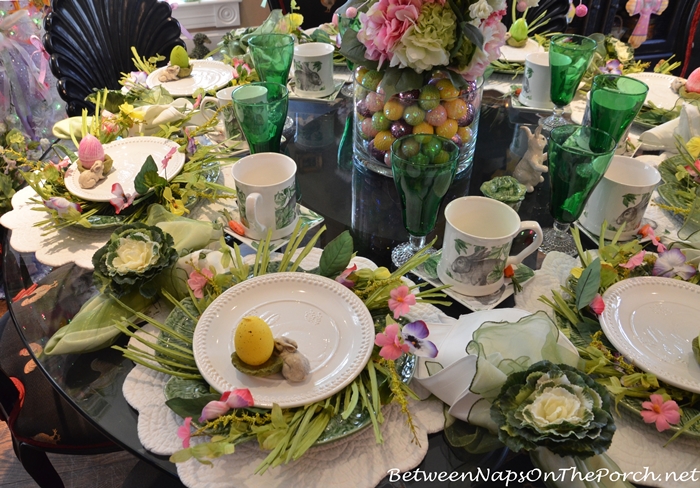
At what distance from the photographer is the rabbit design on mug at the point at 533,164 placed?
1033 mm

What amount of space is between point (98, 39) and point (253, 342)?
145cm

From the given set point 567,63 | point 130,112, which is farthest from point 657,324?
point 130,112

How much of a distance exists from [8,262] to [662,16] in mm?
3305

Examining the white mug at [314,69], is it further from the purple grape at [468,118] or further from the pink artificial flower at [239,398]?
the pink artificial flower at [239,398]

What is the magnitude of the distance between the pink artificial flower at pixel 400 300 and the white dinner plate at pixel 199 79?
88cm

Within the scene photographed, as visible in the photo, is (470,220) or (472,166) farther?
(472,166)

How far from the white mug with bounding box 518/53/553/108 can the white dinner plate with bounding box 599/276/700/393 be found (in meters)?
0.70

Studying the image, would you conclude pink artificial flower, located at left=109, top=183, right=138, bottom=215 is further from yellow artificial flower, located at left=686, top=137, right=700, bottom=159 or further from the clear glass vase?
yellow artificial flower, located at left=686, top=137, right=700, bottom=159

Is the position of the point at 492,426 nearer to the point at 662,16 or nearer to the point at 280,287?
the point at 280,287

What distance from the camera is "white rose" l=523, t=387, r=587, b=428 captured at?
0.52m

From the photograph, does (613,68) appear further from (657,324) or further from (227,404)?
(227,404)

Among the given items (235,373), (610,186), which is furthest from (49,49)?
(610,186)

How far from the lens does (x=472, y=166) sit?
1.15m

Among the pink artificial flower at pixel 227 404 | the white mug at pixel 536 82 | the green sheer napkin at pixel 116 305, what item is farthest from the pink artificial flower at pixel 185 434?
the white mug at pixel 536 82
